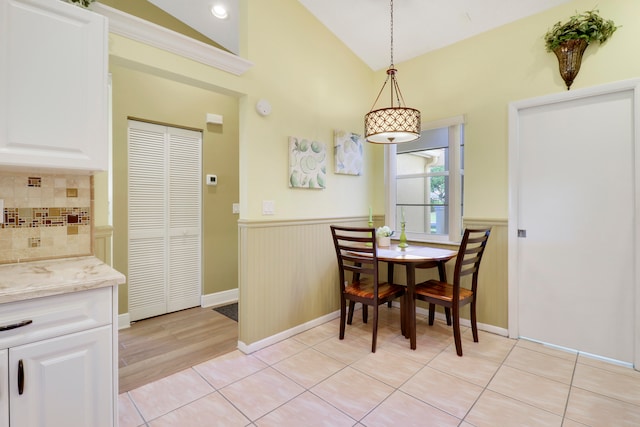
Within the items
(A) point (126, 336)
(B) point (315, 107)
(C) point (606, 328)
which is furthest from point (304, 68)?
(C) point (606, 328)

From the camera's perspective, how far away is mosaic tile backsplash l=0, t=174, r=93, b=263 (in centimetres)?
151

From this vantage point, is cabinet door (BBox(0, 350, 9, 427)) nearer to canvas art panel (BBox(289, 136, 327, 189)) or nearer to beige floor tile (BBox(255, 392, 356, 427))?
beige floor tile (BBox(255, 392, 356, 427))

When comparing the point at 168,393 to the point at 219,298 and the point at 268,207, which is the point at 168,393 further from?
the point at 219,298

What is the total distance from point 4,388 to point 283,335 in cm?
A: 183

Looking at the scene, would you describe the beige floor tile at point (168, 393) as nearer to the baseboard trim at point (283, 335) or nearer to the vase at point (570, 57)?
the baseboard trim at point (283, 335)

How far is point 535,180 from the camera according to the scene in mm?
2545

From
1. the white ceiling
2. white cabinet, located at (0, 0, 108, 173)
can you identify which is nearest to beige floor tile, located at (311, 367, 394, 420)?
white cabinet, located at (0, 0, 108, 173)

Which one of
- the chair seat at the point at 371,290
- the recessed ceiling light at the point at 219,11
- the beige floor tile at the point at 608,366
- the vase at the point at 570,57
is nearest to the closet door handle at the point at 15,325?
the chair seat at the point at 371,290

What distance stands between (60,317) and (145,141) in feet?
7.87

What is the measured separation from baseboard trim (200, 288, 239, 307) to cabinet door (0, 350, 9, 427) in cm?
250

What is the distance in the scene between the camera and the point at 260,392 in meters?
1.92

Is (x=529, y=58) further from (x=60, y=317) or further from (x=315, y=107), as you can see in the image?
(x=60, y=317)

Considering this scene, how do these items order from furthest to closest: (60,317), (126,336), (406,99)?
1. (406,99)
2. (126,336)
3. (60,317)

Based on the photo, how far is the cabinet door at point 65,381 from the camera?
1.10 m
